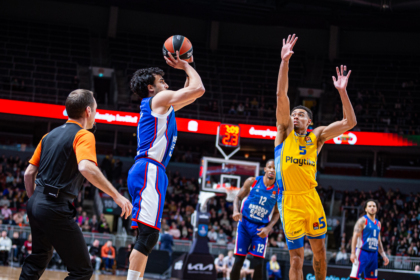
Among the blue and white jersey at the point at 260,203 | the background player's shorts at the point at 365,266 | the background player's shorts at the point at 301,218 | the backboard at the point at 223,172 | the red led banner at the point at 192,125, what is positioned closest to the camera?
the background player's shorts at the point at 301,218

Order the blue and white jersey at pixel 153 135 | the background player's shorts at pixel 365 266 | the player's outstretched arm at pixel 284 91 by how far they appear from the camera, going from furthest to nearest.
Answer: the background player's shorts at pixel 365 266 < the player's outstretched arm at pixel 284 91 < the blue and white jersey at pixel 153 135

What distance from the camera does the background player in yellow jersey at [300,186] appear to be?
579cm

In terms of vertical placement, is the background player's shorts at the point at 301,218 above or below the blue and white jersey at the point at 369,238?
above

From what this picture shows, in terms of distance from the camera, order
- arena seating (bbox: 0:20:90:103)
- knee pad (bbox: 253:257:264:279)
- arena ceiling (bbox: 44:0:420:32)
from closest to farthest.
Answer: knee pad (bbox: 253:257:264:279), arena seating (bbox: 0:20:90:103), arena ceiling (bbox: 44:0:420:32)

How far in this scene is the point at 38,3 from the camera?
97.1 feet

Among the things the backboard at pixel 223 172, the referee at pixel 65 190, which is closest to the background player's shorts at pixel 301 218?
the referee at pixel 65 190

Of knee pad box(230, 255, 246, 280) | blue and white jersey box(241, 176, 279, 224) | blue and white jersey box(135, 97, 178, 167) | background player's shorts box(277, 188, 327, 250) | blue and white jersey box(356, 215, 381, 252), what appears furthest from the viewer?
blue and white jersey box(356, 215, 381, 252)

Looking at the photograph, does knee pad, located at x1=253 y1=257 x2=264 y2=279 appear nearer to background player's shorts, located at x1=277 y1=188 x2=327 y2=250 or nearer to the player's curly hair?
background player's shorts, located at x1=277 y1=188 x2=327 y2=250

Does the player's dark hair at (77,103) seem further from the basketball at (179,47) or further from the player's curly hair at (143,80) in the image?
the basketball at (179,47)

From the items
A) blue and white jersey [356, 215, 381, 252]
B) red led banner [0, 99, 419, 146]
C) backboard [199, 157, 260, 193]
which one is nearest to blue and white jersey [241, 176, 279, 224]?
blue and white jersey [356, 215, 381, 252]

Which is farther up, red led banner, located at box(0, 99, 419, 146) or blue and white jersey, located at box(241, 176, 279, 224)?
red led banner, located at box(0, 99, 419, 146)

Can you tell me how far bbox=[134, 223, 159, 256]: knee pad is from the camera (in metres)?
4.34

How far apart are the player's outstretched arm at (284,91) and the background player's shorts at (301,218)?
775 millimetres

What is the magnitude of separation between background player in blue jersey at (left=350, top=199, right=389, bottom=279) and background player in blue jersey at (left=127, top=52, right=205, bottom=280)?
681 centimetres
